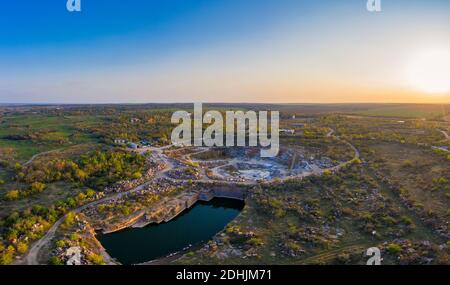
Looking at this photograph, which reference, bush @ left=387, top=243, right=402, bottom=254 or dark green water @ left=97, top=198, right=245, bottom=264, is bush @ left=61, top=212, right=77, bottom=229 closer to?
dark green water @ left=97, top=198, right=245, bottom=264

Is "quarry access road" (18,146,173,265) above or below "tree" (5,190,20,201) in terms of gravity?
below

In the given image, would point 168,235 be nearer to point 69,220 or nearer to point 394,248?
point 69,220

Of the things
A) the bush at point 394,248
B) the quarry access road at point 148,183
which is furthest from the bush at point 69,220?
the bush at point 394,248

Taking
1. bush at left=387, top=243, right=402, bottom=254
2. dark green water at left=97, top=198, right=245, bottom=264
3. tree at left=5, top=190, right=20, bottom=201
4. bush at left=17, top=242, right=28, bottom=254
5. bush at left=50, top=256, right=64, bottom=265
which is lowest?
dark green water at left=97, top=198, right=245, bottom=264

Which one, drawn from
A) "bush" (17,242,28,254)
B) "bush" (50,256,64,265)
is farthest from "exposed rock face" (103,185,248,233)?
"bush" (50,256,64,265)

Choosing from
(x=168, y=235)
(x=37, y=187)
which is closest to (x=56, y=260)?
(x=168, y=235)

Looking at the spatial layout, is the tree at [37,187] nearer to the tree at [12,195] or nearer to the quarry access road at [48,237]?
the tree at [12,195]

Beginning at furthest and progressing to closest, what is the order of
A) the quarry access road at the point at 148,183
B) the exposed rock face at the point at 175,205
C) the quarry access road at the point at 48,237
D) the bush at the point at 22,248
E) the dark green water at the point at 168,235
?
1. the exposed rock face at the point at 175,205
2. the dark green water at the point at 168,235
3. the bush at the point at 22,248
4. the quarry access road at the point at 148,183
5. the quarry access road at the point at 48,237
